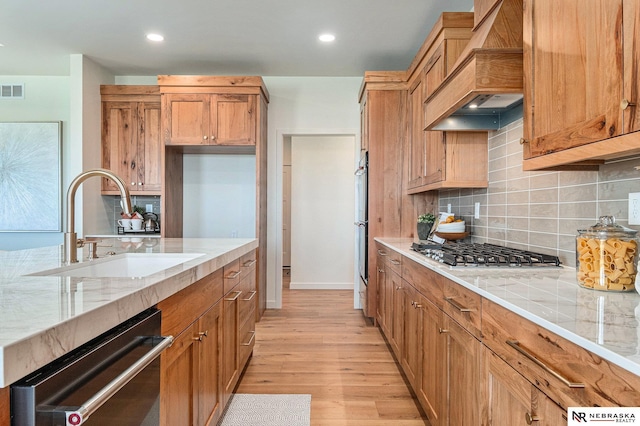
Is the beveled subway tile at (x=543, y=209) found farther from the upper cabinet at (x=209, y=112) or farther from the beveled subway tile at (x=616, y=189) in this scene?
the upper cabinet at (x=209, y=112)

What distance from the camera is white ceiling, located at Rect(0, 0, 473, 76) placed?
119 inches

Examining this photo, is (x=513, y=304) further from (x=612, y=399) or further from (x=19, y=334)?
(x=19, y=334)

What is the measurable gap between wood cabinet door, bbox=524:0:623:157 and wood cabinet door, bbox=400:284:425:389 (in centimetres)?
107

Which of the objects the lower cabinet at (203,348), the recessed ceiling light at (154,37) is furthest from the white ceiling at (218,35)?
the lower cabinet at (203,348)

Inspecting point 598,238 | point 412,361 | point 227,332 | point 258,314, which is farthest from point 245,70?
point 598,238

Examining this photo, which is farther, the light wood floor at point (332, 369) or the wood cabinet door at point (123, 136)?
the wood cabinet door at point (123, 136)

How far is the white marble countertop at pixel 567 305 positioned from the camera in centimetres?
74

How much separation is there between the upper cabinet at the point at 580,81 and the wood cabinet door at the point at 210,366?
146cm

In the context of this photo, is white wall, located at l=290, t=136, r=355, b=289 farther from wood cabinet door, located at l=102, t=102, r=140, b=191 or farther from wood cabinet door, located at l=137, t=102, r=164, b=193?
wood cabinet door, located at l=102, t=102, r=140, b=191

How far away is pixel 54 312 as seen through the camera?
73 centimetres

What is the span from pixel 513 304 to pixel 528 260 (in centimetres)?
79

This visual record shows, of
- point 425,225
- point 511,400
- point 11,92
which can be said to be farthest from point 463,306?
point 11,92

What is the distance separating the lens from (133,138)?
168 inches

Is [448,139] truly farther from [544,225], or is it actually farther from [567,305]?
[567,305]
